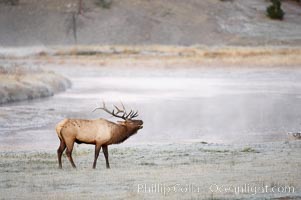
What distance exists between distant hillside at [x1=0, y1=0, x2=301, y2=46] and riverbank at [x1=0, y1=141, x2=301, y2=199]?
50445 mm

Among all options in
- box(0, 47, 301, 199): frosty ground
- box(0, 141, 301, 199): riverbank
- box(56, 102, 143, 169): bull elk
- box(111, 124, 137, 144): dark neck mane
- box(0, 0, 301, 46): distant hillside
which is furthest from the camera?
box(0, 0, 301, 46): distant hillside

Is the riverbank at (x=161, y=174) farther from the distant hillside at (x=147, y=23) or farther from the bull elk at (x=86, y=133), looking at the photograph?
the distant hillside at (x=147, y=23)

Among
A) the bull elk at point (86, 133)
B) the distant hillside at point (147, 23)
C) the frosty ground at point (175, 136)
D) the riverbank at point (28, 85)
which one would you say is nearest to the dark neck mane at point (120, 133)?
the bull elk at point (86, 133)

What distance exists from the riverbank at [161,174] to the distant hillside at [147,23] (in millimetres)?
50445

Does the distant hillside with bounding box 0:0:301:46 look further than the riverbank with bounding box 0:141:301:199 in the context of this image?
Yes

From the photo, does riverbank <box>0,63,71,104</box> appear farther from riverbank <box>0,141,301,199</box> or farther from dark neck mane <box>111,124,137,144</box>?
dark neck mane <box>111,124,137,144</box>

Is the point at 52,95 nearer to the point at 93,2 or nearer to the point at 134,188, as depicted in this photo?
the point at 134,188

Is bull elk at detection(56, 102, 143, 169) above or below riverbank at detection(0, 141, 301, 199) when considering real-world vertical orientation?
above

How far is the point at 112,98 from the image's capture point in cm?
3197

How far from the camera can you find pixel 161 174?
1401cm

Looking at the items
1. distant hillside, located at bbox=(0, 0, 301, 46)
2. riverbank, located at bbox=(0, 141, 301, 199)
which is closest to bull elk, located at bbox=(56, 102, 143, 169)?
riverbank, located at bbox=(0, 141, 301, 199)

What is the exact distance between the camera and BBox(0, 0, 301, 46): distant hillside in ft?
233

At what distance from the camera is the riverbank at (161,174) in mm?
12452

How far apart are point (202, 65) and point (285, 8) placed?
1234 inches
